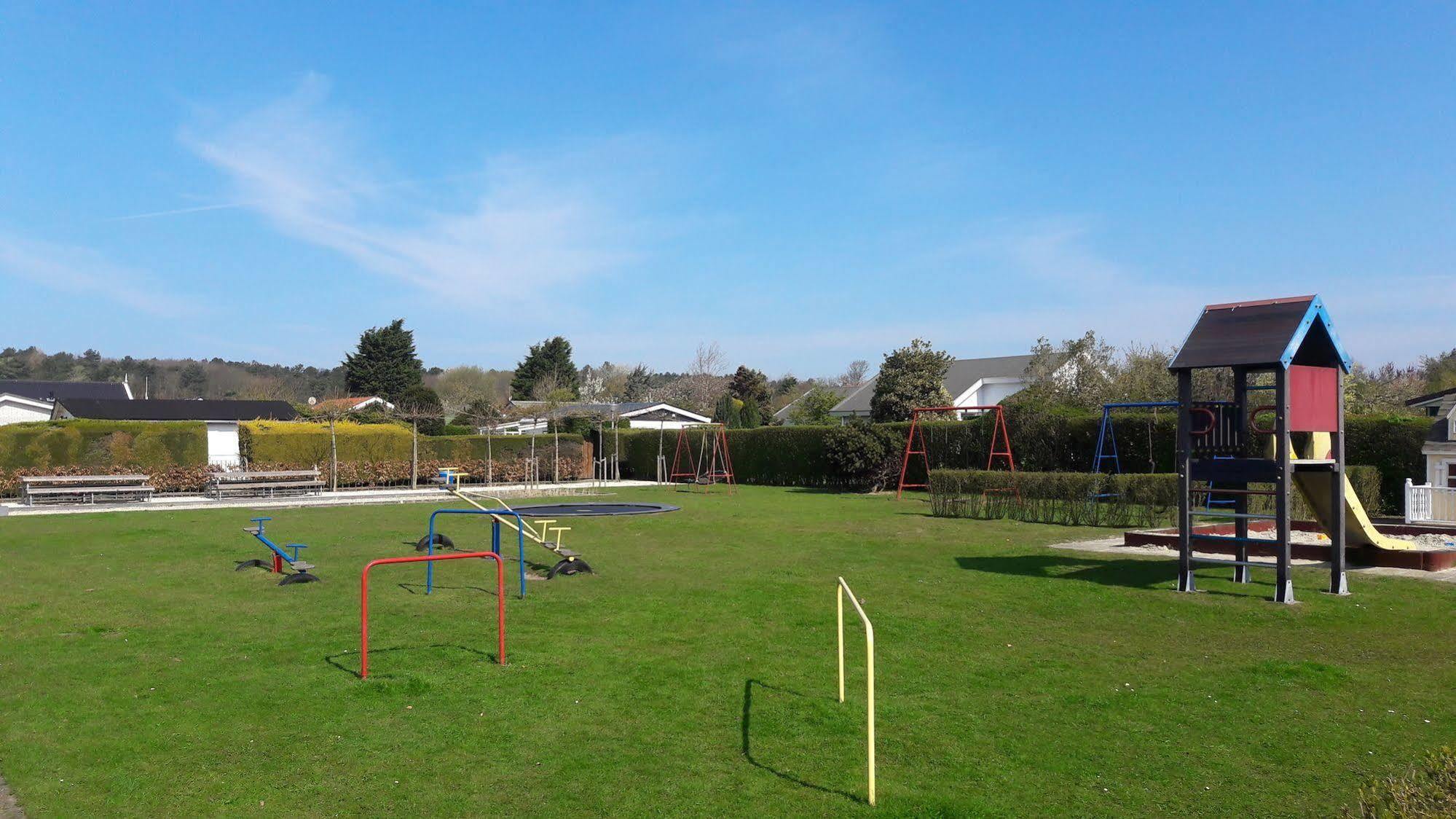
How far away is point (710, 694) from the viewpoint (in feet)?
21.0

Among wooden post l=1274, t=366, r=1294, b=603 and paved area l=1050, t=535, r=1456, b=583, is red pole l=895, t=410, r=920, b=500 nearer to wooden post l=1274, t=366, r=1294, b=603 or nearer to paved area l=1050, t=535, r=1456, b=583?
paved area l=1050, t=535, r=1456, b=583

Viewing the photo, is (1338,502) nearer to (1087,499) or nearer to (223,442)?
(1087,499)

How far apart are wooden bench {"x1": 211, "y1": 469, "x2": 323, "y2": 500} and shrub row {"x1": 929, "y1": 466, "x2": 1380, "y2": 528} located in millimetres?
17698

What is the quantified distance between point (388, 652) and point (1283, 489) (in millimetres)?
8521

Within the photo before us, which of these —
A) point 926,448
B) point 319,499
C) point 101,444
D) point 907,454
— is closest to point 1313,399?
point 907,454

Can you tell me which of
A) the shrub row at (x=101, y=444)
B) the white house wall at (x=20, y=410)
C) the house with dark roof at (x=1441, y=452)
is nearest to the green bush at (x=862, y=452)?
the house with dark roof at (x=1441, y=452)

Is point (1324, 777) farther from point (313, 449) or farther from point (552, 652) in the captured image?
point (313, 449)

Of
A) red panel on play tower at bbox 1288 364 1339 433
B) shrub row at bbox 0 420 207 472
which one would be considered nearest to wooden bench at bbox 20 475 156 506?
shrub row at bbox 0 420 207 472

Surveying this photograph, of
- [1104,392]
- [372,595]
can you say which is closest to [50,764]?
[372,595]

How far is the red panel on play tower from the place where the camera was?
10203 millimetres

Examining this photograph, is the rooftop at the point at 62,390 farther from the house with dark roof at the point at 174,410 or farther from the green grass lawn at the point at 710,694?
the green grass lawn at the point at 710,694

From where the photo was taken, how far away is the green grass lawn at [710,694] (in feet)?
15.7

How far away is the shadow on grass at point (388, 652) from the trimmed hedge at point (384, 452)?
2402 cm

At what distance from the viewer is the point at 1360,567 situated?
1193 cm
